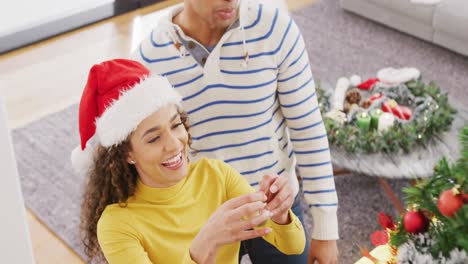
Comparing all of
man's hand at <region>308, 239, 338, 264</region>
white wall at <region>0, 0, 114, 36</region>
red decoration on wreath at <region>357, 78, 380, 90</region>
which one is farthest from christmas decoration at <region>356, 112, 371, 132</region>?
white wall at <region>0, 0, 114, 36</region>

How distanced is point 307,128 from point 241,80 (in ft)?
0.67

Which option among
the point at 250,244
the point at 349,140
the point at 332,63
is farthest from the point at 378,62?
the point at 250,244

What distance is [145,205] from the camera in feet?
4.74

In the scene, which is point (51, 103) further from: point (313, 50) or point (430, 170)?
point (430, 170)

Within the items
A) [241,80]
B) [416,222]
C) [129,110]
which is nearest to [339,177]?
[241,80]

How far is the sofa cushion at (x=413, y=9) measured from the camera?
3686mm

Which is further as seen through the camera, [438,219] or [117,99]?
[117,99]

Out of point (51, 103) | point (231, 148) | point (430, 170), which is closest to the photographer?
point (231, 148)

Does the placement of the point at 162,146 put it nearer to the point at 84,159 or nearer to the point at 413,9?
the point at 84,159

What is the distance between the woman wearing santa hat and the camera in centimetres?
138

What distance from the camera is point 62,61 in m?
4.05

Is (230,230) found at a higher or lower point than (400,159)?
higher

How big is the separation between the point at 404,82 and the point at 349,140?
0.53m

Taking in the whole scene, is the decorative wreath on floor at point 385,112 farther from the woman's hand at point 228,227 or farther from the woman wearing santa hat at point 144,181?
the woman's hand at point 228,227
